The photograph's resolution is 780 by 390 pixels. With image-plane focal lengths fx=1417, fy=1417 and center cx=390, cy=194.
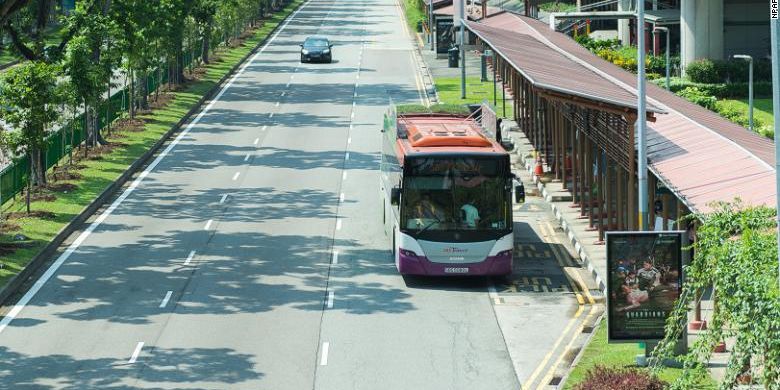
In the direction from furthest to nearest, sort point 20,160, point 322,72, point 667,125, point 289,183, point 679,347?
point 322,72 → point 289,183 → point 20,160 → point 667,125 → point 679,347

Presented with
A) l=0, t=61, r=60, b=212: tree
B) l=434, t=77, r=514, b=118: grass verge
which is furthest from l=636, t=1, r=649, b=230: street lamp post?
l=434, t=77, r=514, b=118: grass verge

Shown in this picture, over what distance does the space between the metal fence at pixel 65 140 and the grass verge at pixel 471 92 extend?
45.6ft

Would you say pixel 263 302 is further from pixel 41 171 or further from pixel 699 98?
pixel 699 98

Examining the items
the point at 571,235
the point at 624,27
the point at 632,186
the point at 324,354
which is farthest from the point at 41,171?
the point at 624,27

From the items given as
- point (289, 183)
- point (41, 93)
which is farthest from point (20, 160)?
point (289, 183)

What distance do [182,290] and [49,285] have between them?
322cm

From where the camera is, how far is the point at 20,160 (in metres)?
41.9

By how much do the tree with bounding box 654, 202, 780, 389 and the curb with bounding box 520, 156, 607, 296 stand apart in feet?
34.3

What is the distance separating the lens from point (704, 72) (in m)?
71.5

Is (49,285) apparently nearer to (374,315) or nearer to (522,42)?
(374,315)

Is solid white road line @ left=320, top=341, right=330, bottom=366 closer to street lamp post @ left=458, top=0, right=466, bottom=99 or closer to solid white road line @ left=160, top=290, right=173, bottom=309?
solid white road line @ left=160, top=290, right=173, bottom=309

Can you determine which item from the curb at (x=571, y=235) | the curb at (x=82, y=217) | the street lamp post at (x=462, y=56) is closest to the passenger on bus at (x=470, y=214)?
the curb at (x=571, y=235)

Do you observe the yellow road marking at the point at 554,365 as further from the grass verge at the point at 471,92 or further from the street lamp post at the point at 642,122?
the grass verge at the point at 471,92

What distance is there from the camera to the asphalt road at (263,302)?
24906 millimetres
